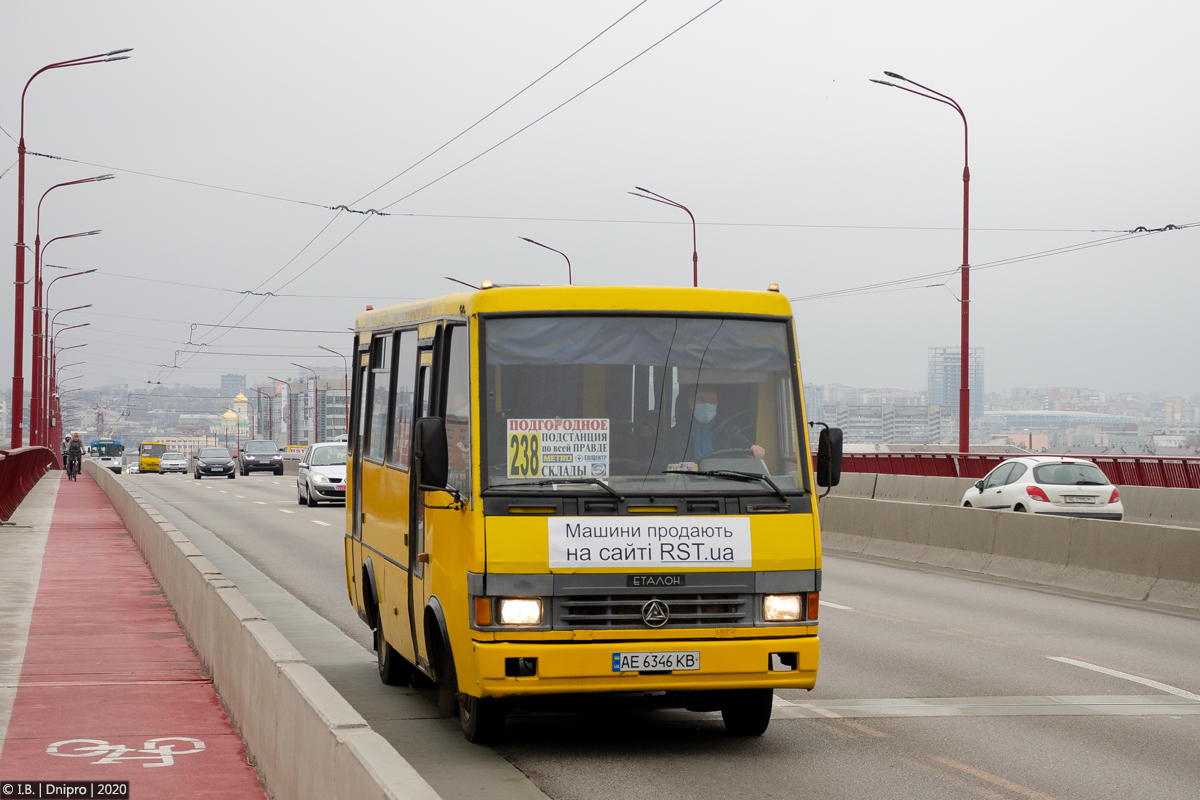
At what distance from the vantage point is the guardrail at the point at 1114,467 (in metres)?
31.5

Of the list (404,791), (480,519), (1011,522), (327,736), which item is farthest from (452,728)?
(1011,522)

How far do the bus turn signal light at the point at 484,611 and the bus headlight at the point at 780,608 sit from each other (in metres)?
1.36

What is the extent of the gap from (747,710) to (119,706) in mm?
3610

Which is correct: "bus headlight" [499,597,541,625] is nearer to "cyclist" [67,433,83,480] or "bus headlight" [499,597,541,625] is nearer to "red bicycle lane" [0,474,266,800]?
"red bicycle lane" [0,474,266,800]

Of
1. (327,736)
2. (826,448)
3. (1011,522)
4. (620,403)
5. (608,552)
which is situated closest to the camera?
(327,736)

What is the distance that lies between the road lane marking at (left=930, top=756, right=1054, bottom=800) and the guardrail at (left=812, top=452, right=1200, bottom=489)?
18338mm

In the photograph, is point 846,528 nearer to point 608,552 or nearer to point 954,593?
point 954,593

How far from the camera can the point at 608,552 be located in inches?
293

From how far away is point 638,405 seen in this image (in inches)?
312

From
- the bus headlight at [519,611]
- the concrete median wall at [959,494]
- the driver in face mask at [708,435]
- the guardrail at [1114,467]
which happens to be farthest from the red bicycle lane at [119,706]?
the concrete median wall at [959,494]

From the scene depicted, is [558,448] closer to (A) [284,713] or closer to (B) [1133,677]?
(A) [284,713]

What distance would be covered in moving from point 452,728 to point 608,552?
172cm

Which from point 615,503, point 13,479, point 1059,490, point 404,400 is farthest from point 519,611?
point 13,479

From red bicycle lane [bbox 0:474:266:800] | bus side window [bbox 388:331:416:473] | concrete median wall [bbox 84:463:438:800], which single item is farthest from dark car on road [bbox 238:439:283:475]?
bus side window [bbox 388:331:416:473]
